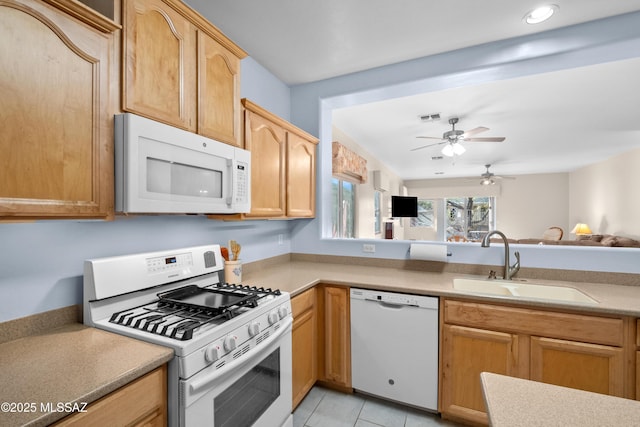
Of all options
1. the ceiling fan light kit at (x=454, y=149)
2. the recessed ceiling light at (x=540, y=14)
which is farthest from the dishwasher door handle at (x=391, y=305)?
the ceiling fan light kit at (x=454, y=149)

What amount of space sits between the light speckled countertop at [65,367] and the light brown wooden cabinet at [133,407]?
0.03 m

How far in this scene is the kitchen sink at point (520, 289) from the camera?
1.91 metres

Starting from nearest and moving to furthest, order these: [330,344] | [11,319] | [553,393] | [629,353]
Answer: [553,393], [11,319], [629,353], [330,344]

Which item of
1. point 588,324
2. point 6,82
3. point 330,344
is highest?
point 6,82

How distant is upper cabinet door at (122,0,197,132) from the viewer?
115 cm

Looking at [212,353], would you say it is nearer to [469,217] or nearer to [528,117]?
[528,117]

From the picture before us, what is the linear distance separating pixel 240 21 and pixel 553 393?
2.43m

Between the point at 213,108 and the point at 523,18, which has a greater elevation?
the point at 523,18

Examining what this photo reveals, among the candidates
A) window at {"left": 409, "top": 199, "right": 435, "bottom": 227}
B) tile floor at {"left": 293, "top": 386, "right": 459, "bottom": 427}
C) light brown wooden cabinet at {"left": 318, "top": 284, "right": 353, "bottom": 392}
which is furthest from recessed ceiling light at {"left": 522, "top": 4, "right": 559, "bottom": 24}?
window at {"left": 409, "top": 199, "right": 435, "bottom": 227}

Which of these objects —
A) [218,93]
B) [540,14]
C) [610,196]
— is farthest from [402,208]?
[610,196]

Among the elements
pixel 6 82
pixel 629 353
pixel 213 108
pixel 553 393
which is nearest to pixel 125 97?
pixel 6 82

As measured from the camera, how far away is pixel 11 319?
1.08m

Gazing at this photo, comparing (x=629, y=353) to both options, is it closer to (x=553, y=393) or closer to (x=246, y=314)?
(x=553, y=393)

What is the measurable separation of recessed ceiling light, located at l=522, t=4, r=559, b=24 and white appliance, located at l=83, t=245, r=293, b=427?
7.66ft
